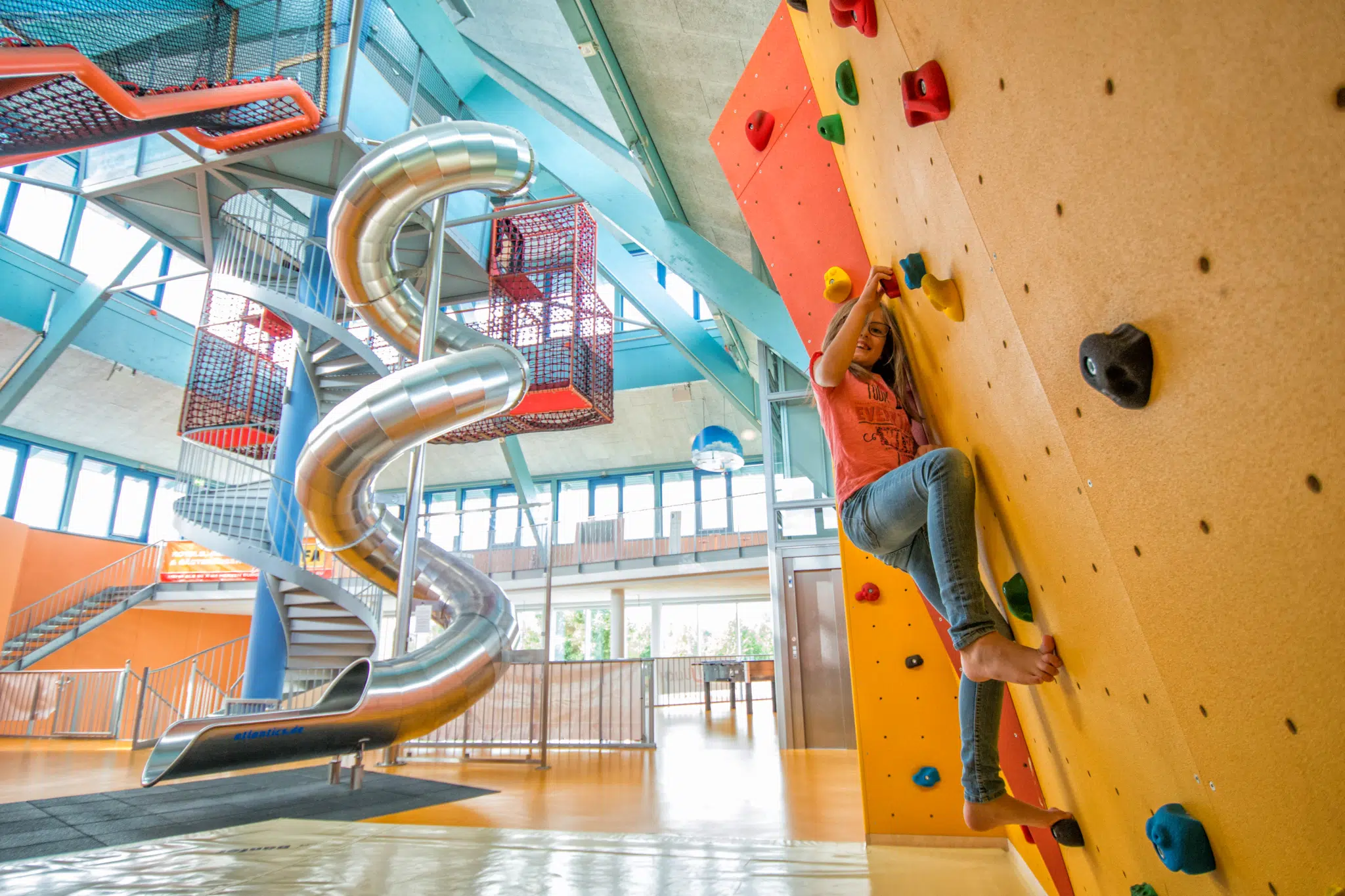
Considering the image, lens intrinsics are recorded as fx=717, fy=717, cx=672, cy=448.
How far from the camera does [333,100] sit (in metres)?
7.16

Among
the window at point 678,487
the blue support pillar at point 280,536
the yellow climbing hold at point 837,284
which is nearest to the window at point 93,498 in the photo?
the blue support pillar at point 280,536

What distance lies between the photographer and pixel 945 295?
1322 mm

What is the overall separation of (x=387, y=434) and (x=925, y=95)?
14.7 ft

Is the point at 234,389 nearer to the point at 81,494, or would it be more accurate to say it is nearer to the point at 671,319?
the point at 671,319

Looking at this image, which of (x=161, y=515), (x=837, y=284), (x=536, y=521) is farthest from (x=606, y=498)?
(x=837, y=284)

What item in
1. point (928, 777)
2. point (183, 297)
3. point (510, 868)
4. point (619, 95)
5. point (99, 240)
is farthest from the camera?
point (183, 297)

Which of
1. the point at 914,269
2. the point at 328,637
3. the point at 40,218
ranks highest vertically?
the point at 40,218

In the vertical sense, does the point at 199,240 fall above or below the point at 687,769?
above

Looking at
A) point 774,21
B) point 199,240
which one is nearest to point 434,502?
point 199,240

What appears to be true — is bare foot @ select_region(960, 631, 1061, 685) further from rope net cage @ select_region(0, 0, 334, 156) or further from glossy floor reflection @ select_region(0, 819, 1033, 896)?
rope net cage @ select_region(0, 0, 334, 156)

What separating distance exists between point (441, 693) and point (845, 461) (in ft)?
14.3

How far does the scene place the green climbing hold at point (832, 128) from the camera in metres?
1.85

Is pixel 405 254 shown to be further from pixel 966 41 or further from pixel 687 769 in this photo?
pixel 966 41

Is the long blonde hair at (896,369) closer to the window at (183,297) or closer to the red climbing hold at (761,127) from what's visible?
the red climbing hold at (761,127)
